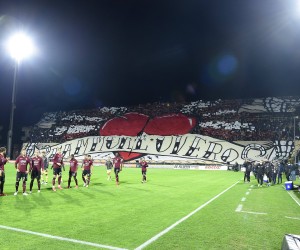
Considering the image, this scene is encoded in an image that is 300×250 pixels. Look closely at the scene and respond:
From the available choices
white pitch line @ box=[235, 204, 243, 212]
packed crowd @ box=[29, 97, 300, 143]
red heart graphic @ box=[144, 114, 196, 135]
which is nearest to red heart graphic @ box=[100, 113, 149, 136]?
packed crowd @ box=[29, 97, 300, 143]

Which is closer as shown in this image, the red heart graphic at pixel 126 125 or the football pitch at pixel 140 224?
the football pitch at pixel 140 224

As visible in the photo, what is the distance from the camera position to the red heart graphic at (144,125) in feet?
226

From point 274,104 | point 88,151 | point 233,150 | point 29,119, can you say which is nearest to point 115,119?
point 88,151

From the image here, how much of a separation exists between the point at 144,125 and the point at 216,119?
17.0m

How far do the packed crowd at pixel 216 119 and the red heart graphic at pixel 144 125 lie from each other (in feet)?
5.48

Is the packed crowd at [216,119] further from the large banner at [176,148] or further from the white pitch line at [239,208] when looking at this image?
the white pitch line at [239,208]

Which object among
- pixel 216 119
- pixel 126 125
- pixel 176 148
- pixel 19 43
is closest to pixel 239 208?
pixel 19 43

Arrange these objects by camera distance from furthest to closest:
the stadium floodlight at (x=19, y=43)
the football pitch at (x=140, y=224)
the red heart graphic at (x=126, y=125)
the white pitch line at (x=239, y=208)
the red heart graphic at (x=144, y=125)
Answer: the red heart graphic at (x=126, y=125) < the red heart graphic at (x=144, y=125) < the stadium floodlight at (x=19, y=43) < the white pitch line at (x=239, y=208) < the football pitch at (x=140, y=224)

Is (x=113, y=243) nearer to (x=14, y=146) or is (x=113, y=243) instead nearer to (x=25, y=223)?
(x=25, y=223)

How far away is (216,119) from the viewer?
69062 mm

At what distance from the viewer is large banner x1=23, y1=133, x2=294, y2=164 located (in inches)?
2280

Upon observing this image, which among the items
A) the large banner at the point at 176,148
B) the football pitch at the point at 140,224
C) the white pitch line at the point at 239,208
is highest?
the large banner at the point at 176,148

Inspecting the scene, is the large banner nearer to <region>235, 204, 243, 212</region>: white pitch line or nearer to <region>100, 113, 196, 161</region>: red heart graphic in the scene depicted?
<region>100, 113, 196, 161</region>: red heart graphic

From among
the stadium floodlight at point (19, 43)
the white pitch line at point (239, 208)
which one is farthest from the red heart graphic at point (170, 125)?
the white pitch line at point (239, 208)
